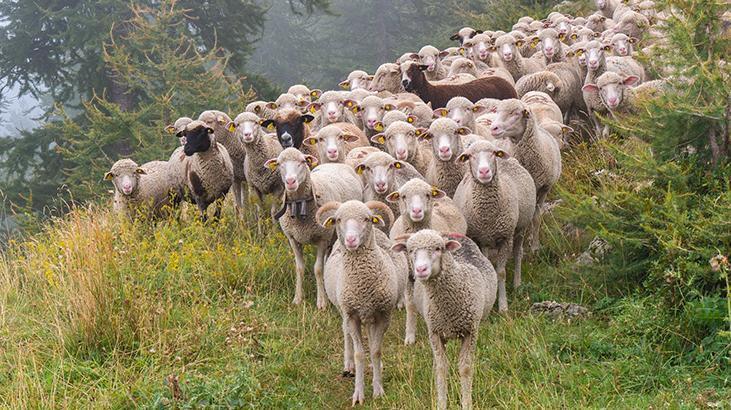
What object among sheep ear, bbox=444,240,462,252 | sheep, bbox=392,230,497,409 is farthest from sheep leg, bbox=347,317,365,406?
sheep ear, bbox=444,240,462,252

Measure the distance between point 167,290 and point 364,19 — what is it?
35.1 m

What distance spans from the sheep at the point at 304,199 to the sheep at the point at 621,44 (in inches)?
284

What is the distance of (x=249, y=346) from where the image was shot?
646 centimetres

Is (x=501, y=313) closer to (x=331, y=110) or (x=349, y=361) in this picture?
(x=349, y=361)

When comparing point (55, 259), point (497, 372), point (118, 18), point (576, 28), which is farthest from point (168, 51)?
point (497, 372)

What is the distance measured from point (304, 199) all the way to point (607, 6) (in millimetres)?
14148

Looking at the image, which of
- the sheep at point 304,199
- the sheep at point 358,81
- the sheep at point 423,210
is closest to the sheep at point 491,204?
the sheep at point 423,210

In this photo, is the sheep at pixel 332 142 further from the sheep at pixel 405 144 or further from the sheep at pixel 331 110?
the sheep at pixel 331 110

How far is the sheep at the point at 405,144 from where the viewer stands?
8586mm

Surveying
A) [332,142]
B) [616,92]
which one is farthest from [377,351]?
[616,92]

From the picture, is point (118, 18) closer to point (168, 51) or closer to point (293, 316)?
point (168, 51)

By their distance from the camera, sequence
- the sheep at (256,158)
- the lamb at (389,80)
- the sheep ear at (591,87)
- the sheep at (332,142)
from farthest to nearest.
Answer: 1. the lamb at (389,80)
2. the sheep ear at (591,87)
3. the sheep at (256,158)
4. the sheep at (332,142)

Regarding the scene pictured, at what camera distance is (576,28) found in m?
16.2

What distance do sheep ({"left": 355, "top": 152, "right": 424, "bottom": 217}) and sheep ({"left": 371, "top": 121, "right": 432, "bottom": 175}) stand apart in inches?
16.6
